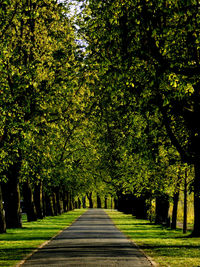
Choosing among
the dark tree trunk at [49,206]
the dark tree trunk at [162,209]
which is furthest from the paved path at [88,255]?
the dark tree trunk at [49,206]

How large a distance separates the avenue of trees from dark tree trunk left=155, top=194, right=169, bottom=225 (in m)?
0.15

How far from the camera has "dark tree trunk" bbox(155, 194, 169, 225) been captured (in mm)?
39169

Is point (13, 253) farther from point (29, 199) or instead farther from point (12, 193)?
point (29, 199)

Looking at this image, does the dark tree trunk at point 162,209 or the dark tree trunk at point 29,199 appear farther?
the dark tree trunk at point 29,199

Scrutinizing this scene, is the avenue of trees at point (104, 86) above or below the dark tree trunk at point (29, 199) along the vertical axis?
above

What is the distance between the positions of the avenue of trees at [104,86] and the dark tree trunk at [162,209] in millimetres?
147

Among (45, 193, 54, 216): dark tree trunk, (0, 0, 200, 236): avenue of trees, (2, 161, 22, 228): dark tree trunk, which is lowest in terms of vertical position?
(45, 193, 54, 216): dark tree trunk

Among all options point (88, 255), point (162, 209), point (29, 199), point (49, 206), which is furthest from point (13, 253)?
point (49, 206)

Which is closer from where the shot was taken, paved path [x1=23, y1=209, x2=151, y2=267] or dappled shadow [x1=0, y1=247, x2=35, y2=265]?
paved path [x1=23, y1=209, x2=151, y2=267]

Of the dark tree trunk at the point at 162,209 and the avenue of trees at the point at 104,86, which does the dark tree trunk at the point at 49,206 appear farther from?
the dark tree trunk at the point at 162,209

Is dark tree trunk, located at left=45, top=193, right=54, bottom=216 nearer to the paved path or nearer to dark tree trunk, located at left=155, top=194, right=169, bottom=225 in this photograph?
dark tree trunk, located at left=155, top=194, right=169, bottom=225

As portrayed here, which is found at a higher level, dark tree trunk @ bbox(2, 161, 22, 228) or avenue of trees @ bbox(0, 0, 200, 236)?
avenue of trees @ bbox(0, 0, 200, 236)

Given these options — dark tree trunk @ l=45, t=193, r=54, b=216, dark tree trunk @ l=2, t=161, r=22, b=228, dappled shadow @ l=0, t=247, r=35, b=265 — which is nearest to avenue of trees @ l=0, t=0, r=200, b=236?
dark tree trunk @ l=2, t=161, r=22, b=228

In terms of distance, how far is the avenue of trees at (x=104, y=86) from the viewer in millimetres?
14383
